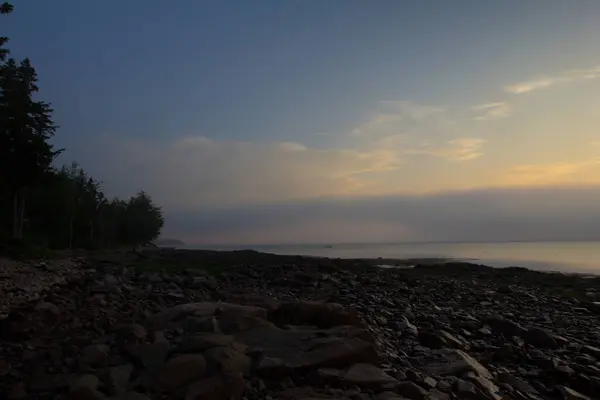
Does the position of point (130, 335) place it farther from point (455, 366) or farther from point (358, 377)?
point (455, 366)

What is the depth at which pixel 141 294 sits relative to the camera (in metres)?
10.9

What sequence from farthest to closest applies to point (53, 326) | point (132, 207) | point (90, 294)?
1. point (132, 207)
2. point (90, 294)
3. point (53, 326)

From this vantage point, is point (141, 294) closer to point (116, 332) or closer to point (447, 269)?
point (116, 332)

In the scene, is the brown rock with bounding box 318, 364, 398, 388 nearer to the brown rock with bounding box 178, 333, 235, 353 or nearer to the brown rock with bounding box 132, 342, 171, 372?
the brown rock with bounding box 178, 333, 235, 353

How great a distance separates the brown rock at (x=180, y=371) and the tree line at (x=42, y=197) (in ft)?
59.7

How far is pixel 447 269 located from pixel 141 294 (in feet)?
76.3

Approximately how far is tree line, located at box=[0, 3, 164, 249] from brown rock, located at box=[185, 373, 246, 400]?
18.7 meters

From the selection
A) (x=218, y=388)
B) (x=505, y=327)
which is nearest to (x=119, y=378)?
(x=218, y=388)

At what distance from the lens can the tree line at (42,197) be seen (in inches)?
1229

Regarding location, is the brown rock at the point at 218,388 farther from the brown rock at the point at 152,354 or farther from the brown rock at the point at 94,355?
the brown rock at the point at 94,355

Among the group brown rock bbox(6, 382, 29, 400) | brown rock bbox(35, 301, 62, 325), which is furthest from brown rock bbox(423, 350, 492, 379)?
brown rock bbox(35, 301, 62, 325)

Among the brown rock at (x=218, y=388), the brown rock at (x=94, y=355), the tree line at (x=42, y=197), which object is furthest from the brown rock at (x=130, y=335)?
the tree line at (x=42, y=197)

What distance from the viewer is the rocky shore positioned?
5.88m

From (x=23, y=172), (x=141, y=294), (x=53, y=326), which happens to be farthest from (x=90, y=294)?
(x=23, y=172)
